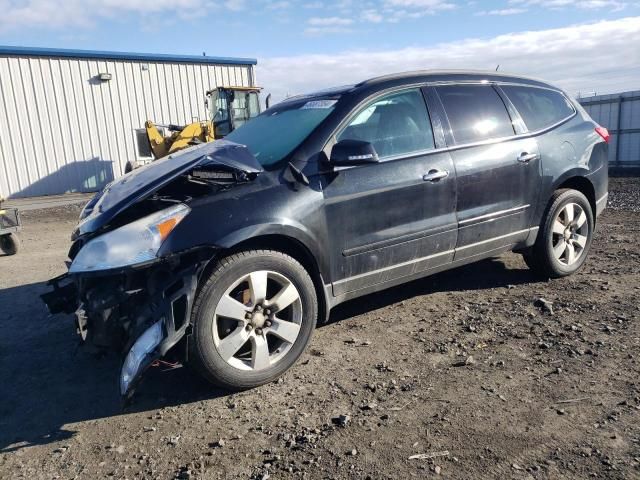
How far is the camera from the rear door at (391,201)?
3574 millimetres

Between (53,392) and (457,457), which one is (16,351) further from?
(457,457)

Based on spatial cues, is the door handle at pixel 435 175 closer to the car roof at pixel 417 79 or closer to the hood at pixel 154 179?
the car roof at pixel 417 79

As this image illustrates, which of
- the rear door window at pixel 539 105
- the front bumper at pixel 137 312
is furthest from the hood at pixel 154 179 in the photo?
the rear door window at pixel 539 105

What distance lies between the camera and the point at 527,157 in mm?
4469

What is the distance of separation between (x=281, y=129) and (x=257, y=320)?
1605 millimetres

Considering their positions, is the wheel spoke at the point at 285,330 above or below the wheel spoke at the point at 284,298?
below

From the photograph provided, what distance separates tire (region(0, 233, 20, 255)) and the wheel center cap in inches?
251

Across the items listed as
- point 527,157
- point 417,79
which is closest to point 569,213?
point 527,157

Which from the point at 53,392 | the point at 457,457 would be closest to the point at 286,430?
the point at 457,457

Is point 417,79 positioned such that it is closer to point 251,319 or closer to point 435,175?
point 435,175

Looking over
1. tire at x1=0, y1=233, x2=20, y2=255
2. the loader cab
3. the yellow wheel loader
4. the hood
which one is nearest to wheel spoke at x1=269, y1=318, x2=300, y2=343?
the hood

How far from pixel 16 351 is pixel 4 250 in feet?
15.5

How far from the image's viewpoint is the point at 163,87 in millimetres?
20328

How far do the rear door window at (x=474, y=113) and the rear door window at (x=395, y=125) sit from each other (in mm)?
266
